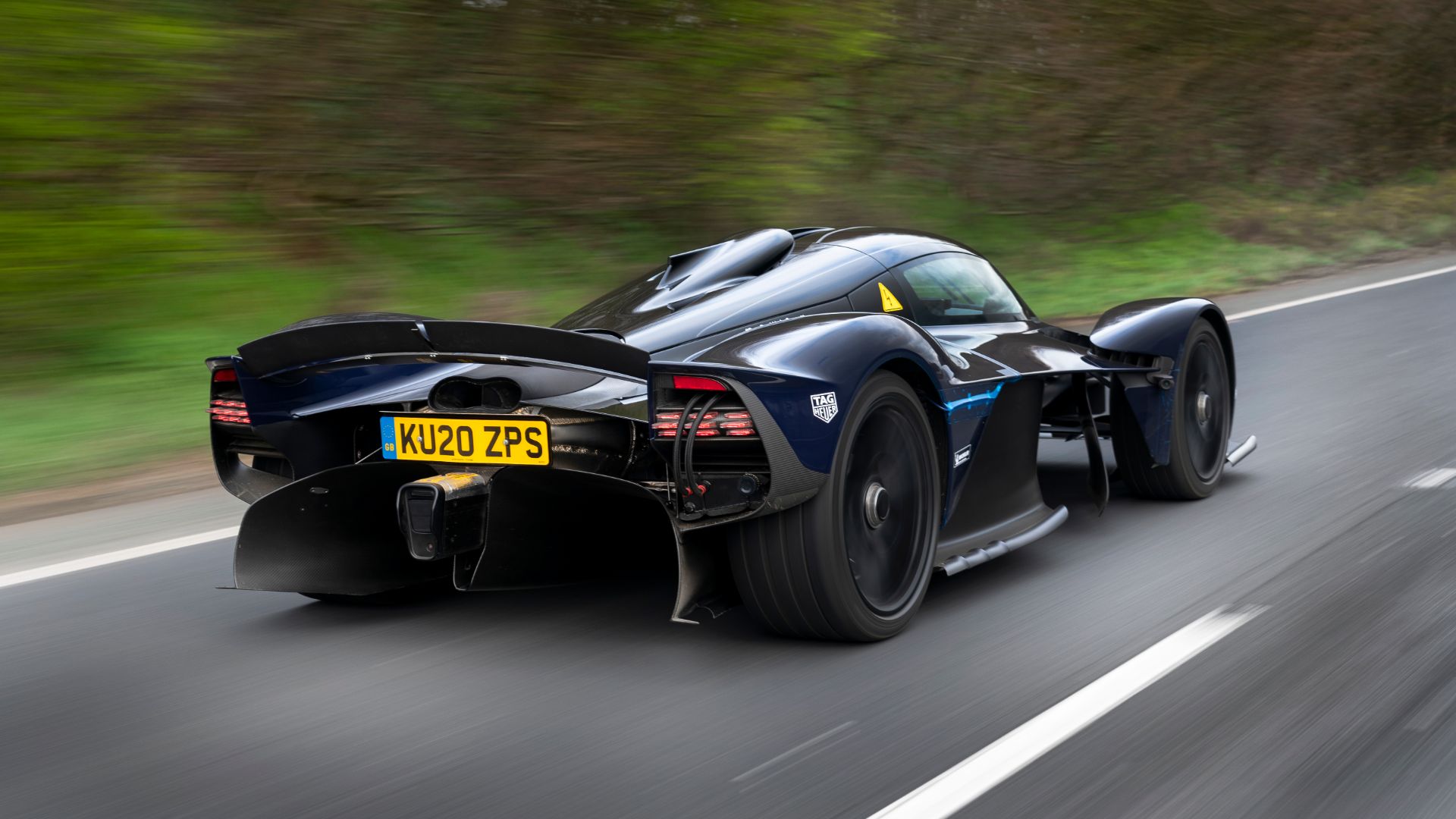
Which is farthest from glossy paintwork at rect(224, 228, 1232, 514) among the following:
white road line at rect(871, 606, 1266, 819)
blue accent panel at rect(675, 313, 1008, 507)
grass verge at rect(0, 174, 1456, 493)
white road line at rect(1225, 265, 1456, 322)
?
white road line at rect(1225, 265, 1456, 322)

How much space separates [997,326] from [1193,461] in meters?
1.22

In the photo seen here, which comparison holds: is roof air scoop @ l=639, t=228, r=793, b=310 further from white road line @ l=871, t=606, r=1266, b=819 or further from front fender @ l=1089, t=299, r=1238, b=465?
white road line @ l=871, t=606, r=1266, b=819

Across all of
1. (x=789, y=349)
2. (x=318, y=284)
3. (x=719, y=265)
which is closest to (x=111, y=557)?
(x=719, y=265)

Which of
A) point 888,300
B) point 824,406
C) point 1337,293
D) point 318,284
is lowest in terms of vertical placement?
point 1337,293

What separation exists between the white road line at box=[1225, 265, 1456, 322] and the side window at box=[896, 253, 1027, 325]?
7.57 meters

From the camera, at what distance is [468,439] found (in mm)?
3660

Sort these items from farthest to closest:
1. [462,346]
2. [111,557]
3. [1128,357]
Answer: [1128,357]
[111,557]
[462,346]

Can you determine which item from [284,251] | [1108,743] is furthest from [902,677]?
[284,251]

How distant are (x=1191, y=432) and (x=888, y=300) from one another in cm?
179

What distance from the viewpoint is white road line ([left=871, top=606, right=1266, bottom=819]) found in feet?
9.09

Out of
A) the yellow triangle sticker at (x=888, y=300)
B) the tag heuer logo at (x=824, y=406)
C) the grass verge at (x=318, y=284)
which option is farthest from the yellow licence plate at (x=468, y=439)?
the grass verge at (x=318, y=284)

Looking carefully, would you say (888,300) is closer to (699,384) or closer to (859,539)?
(859,539)

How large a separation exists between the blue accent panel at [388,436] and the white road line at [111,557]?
66.9 inches

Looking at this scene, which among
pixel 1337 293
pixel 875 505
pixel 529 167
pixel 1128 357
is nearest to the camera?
pixel 875 505
